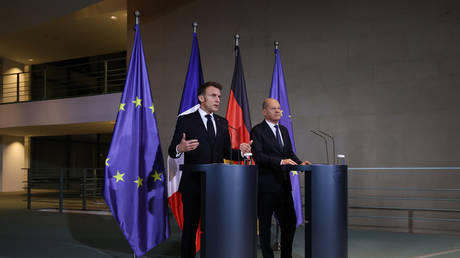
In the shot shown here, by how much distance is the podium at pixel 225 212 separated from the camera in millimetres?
1982

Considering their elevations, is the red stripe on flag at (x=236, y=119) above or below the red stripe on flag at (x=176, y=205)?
above

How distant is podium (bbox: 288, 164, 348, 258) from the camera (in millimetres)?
2301

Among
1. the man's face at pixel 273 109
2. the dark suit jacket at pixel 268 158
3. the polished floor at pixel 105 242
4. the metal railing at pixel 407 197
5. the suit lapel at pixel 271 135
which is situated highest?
the man's face at pixel 273 109

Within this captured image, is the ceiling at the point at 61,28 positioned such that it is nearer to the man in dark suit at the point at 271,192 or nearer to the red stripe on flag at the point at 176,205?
the red stripe on flag at the point at 176,205

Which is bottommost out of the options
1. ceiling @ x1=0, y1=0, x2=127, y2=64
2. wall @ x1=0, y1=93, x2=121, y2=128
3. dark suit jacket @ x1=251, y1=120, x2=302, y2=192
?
dark suit jacket @ x1=251, y1=120, x2=302, y2=192

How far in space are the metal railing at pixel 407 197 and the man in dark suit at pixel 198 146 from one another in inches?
108

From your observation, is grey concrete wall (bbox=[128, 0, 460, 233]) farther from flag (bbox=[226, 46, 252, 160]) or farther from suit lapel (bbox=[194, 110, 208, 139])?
suit lapel (bbox=[194, 110, 208, 139])

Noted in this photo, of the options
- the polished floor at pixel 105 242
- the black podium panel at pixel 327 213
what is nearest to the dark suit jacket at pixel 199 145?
the black podium panel at pixel 327 213

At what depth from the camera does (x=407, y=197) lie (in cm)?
498


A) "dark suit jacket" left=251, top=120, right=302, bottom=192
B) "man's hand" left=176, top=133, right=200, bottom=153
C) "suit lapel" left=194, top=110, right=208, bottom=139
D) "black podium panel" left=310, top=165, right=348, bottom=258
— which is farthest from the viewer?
"dark suit jacket" left=251, top=120, right=302, bottom=192

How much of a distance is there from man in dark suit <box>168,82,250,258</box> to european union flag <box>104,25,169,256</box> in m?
0.72

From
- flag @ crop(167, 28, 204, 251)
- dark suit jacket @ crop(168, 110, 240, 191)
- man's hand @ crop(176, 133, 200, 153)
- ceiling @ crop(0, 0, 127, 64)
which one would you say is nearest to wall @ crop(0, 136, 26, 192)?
ceiling @ crop(0, 0, 127, 64)

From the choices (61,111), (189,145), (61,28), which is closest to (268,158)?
(189,145)

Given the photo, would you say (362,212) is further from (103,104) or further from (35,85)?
(35,85)
